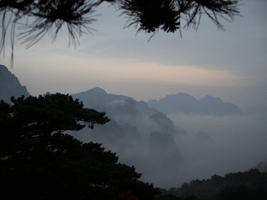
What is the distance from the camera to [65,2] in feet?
8.30

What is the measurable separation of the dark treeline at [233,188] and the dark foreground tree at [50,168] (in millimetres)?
15361

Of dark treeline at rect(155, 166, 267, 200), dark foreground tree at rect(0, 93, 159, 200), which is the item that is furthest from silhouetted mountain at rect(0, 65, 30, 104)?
dark foreground tree at rect(0, 93, 159, 200)

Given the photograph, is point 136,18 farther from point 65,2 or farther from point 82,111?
point 82,111

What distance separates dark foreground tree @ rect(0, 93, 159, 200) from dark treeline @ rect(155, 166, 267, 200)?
50.4 feet

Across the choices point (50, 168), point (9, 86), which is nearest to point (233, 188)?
point (50, 168)

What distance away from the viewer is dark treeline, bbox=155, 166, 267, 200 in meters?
22.8

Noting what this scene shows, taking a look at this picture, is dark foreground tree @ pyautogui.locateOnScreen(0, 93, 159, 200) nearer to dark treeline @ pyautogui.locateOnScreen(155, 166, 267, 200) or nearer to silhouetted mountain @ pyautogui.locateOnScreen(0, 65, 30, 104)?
dark treeline @ pyautogui.locateOnScreen(155, 166, 267, 200)

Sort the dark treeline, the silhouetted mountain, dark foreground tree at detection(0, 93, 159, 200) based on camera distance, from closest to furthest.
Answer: dark foreground tree at detection(0, 93, 159, 200)
the dark treeline
the silhouetted mountain

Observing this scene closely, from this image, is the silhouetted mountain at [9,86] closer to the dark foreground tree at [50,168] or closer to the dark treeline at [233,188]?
the dark treeline at [233,188]

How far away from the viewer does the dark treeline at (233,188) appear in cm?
2278

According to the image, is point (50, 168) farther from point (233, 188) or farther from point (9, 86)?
point (9, 86)

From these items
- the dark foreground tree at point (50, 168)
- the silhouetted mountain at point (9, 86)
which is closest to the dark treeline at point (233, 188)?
the dark foreground tree at point (50, 168)

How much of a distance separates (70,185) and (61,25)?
15.4ft

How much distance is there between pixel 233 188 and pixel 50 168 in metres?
29.3
